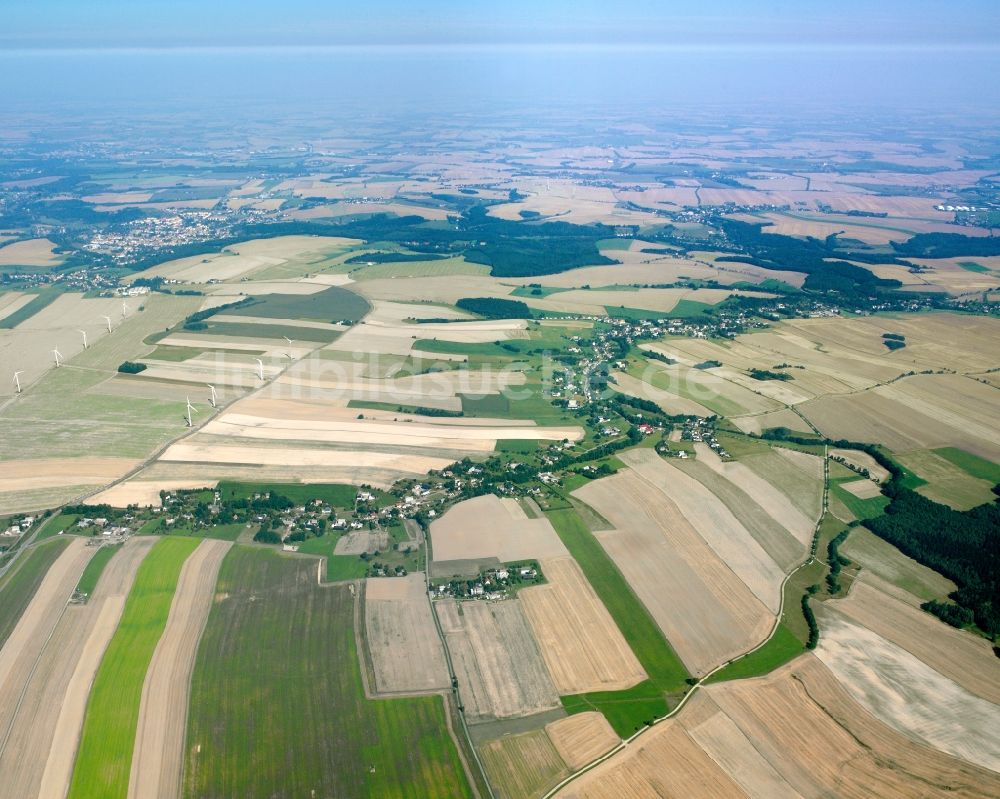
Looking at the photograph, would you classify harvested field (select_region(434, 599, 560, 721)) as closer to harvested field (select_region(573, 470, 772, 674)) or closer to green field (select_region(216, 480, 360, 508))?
harvested field (select_region(573, 470, 772, 674))

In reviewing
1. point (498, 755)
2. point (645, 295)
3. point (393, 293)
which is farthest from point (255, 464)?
point (645, 295)

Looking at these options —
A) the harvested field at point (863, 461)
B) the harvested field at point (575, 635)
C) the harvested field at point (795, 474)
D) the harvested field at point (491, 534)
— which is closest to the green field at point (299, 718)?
the harvested field at point (575, 635)

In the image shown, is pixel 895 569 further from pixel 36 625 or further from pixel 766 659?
pixel 36 625

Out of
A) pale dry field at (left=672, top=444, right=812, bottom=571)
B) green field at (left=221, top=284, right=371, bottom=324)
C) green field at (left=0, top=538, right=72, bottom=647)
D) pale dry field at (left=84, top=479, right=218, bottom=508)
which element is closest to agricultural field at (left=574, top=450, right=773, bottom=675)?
pale dry field at (left=672, top=444, right=812, bottom=571)

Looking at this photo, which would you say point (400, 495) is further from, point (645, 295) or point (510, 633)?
point (645, 295)

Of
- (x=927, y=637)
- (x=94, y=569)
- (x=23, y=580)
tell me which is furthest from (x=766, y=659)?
(x=23, y=580)

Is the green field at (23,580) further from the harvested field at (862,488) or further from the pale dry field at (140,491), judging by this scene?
the harvested field at (862,488)
